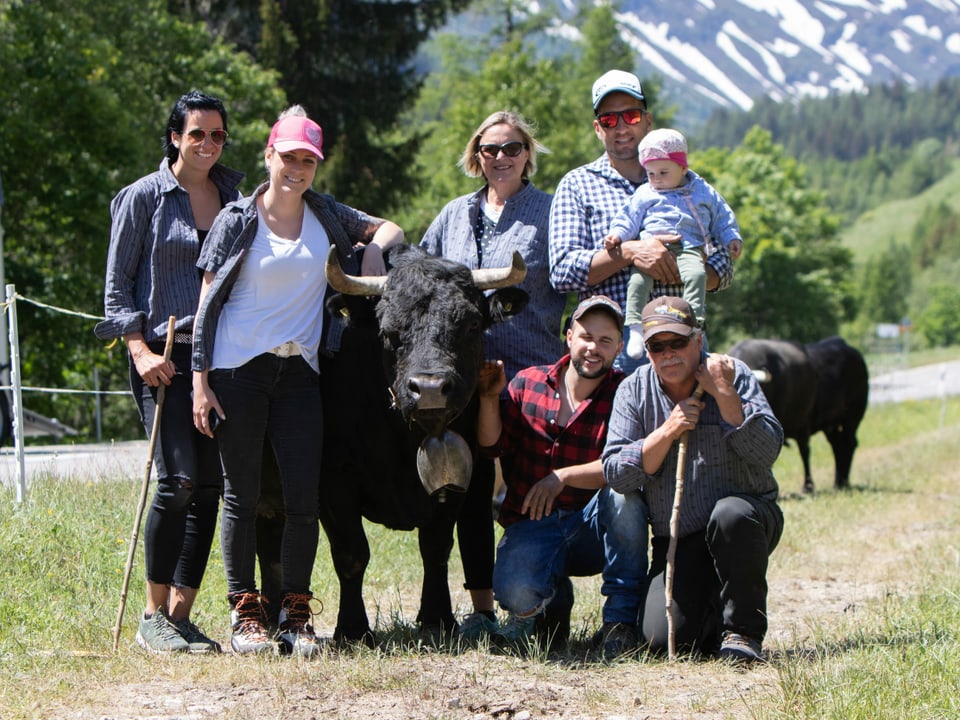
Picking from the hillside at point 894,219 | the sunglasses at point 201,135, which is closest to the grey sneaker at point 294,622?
the sunglasses at point 201,135

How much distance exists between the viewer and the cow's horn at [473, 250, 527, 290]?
5.50m

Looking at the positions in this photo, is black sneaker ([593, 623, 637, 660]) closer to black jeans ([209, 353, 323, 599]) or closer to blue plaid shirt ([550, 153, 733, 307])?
black jeans ([209, 353, 323, 599])

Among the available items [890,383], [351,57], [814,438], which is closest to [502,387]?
[814,438]

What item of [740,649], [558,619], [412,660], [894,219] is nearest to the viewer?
[412,660]

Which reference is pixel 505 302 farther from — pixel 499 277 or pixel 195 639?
pixel 195 639

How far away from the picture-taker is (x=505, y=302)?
224 inches

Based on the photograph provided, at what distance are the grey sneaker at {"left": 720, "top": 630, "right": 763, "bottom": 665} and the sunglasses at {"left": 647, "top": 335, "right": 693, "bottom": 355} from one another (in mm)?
1296

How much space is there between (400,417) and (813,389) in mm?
10307

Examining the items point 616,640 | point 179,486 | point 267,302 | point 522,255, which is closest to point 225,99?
point 522,255

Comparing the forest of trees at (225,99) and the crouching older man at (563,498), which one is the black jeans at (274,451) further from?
the forest of trees at (225,99)

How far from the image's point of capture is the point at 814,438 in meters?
26.0

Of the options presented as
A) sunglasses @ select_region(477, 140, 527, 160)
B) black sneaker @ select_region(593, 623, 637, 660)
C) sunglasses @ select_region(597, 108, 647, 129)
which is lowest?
black sneaker @ select_region(593, 623, 637, 660)

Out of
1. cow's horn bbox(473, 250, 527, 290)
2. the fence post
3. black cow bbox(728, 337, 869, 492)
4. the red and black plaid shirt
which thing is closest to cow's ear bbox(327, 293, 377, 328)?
cow's horn bbox(473, 250, 527, 290)

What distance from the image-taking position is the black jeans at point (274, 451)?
521cm
